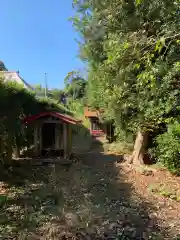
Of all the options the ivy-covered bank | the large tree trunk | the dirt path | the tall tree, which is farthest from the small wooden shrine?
the large tree trunk

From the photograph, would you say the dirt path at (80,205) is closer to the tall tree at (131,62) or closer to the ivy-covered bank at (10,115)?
the ivy-covered bank at (10,115)

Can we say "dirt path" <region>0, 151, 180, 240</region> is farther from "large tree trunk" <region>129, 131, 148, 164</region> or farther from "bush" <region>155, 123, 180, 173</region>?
"large tree trunk" <region>129, 131, 148, 164</region>

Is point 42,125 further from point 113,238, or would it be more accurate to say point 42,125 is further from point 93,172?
point 113,238

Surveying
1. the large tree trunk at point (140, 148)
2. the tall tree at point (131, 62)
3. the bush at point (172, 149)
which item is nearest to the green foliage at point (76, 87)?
the tall tree at point (131, 62)

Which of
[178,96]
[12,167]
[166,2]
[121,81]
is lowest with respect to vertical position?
[12,167]

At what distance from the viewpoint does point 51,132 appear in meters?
10.9

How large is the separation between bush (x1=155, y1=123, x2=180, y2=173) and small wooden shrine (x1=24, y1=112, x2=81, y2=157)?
3.87 m

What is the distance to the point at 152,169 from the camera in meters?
9.46

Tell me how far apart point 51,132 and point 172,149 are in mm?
5577

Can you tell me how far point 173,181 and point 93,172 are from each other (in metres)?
3.08

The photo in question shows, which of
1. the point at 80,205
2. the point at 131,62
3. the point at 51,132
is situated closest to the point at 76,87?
the point at 51,132

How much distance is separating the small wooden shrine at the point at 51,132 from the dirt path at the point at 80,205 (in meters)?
1.22

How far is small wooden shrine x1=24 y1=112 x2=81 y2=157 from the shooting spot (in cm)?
982

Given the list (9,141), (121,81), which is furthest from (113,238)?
(121,81)
